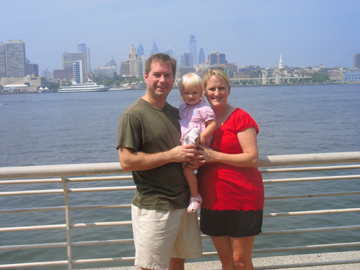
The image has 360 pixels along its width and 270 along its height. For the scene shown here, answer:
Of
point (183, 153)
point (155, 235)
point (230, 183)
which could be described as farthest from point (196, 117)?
point (155, 235)

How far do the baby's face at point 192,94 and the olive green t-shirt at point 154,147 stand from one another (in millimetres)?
211

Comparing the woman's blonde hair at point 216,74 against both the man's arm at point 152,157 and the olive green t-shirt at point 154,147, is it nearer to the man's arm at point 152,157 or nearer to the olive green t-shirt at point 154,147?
the olive green t-shirt at point 154,147

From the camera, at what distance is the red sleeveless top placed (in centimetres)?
255

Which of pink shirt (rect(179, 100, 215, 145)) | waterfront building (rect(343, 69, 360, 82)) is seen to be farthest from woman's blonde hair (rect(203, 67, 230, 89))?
waterfront building (rect(343, 69, 360, 82))

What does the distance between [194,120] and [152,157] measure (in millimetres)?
404

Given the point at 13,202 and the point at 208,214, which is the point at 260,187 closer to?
the point at 208,214

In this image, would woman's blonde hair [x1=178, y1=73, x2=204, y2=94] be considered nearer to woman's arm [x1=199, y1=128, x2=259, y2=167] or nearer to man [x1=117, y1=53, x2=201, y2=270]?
man [x1=117, y1=53, x2=201, y2=270]

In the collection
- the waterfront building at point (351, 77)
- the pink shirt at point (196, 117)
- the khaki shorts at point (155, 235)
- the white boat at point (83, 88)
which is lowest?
the khaki shorts at point (155, 235)

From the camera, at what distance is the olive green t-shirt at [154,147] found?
239 centimetres

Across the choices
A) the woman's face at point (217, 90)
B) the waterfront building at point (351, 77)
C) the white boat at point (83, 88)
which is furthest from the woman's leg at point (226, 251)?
the waterfront building at point (351, 77)

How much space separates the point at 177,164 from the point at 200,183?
0.26 meters

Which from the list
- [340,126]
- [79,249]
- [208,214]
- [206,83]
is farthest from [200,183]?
[340,126]

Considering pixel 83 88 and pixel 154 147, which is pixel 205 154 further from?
pixel 83 88

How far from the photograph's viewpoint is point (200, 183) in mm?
2668
